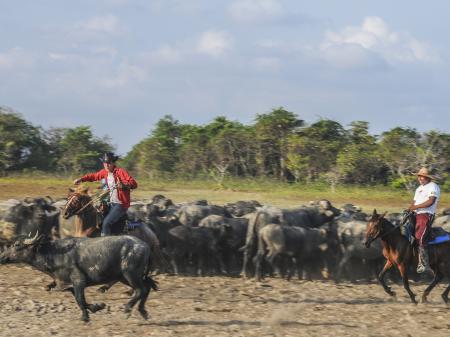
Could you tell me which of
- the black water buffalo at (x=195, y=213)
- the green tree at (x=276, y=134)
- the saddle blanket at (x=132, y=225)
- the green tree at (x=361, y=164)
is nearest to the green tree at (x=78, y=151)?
the green tree at (x=276, y=134)

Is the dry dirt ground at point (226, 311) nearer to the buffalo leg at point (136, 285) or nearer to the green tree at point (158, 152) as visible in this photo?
the buffalo leg at point (136, 285)

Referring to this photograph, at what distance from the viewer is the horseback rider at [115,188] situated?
40.2ft

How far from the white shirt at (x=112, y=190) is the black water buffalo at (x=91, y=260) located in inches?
74.1

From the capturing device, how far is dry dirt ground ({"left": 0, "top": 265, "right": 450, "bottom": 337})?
33.6ft

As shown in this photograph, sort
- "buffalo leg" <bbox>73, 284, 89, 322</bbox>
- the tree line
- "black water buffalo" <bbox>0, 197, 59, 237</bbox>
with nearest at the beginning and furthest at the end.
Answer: "buffalo leg" <bbox>73, 284, 89, 322</bbox> < "black water buffalo" <bbox>0, 197, 59, 237</bbox> < the tree line

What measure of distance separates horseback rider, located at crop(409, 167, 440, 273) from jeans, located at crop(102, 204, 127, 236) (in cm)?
484

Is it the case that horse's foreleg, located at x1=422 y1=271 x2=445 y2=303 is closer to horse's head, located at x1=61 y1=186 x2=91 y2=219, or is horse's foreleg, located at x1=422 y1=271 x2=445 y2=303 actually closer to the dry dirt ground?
the dry dirt ground

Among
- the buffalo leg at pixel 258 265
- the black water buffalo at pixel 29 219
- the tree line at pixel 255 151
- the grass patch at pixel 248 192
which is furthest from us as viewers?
the tree line at pixel 255 151

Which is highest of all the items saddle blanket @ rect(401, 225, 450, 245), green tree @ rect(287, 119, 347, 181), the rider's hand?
green tree @ rect(287, 119, 347, 181)

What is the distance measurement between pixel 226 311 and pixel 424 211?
12.9 ft

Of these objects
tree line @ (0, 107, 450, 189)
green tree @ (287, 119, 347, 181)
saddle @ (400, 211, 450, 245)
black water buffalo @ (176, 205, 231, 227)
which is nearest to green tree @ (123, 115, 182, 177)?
tree line @ (0, 107, 450, 189)

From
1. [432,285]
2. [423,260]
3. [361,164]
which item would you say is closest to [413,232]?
[423,260]

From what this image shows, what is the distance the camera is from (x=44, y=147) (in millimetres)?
47375

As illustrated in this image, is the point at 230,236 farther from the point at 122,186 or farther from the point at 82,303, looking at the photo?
the point at 82,303
